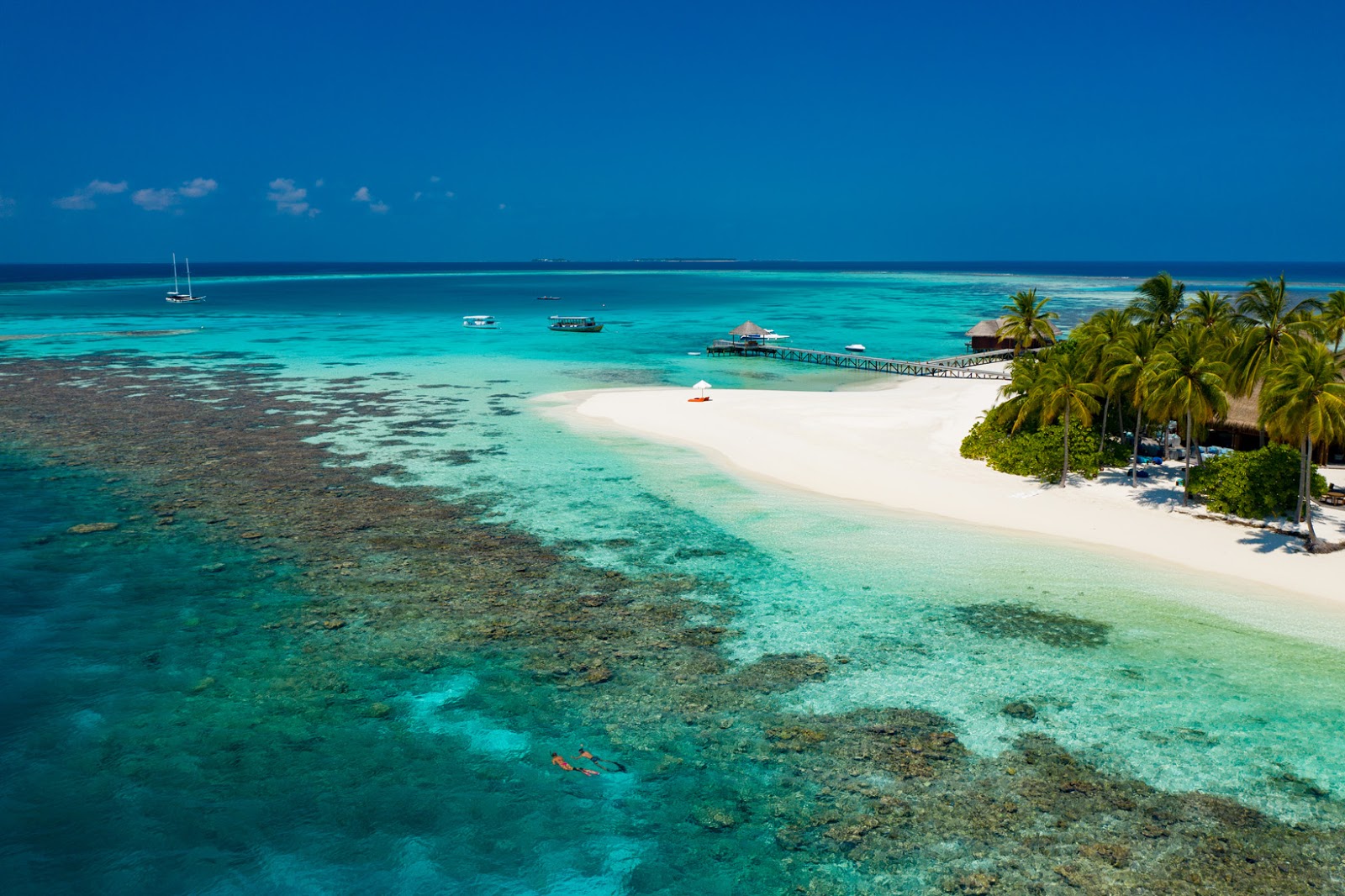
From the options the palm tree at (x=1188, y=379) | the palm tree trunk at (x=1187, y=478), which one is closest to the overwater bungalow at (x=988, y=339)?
the palm tree trunk at (x=1187, y=478)

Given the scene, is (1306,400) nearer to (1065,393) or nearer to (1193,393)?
(1193,393)

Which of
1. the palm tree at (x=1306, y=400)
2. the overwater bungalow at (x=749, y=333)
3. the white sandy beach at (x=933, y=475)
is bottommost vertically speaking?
the white sandy beach at (x=933, y=475)

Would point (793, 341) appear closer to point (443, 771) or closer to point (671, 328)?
point (671, 328)

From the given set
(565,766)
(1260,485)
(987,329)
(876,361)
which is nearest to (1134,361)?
(1260,485)

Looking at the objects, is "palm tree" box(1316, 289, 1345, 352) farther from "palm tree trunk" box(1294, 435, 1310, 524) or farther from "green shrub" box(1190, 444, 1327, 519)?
"palm tree trunk" box(1294, 435, 1310, 524)

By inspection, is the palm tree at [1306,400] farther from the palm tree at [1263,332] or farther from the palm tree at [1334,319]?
the palm tree at [1334,319]

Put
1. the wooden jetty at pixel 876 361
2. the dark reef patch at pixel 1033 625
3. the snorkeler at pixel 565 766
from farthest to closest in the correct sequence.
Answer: the wooden jetty at pixel 876 361
the dark reef patch at pixel 1033 625
the snorkeler at pixel 565 766
